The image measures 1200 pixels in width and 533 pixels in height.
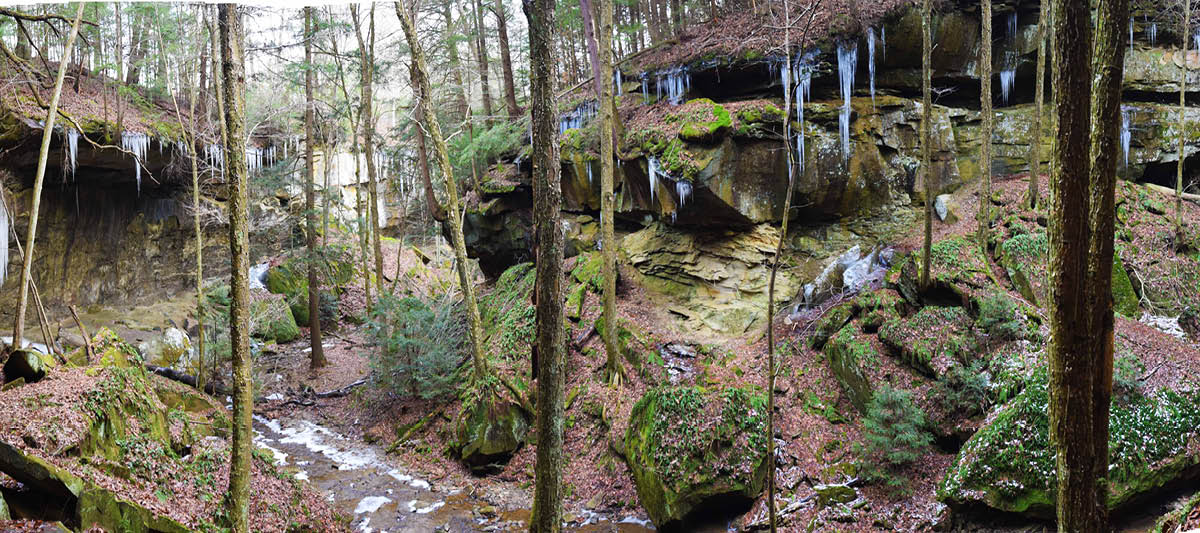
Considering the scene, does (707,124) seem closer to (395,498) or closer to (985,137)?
(985,137)

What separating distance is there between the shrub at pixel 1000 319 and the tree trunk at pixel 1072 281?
236 inches

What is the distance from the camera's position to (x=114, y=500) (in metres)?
5.56

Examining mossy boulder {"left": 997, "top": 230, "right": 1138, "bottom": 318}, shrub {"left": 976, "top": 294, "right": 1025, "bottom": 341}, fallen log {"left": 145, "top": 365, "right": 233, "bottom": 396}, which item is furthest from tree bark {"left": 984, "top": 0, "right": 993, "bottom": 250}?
fallen log {"left": 145, "top": 365, "right": 233, "bottom": 396}

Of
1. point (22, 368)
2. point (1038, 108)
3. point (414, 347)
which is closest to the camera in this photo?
point (22, 368)

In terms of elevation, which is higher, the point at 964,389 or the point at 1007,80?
the point at 1007,80

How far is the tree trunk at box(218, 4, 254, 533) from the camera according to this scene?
6.03 meters

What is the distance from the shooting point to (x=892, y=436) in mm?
8391

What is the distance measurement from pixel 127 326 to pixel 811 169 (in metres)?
19.3

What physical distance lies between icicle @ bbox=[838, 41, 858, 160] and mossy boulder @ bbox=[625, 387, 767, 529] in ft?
21.6

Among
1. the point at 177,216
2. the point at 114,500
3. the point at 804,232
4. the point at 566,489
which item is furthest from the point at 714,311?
the point at 177,216

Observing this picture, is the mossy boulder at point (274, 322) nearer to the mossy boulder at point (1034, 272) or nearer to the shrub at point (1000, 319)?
the shrub at point (1000, 319)

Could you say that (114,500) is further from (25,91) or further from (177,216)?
(177,216)

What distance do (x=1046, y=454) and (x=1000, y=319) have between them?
268 centimetres

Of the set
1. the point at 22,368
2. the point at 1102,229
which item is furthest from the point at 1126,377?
the point at 22,368
